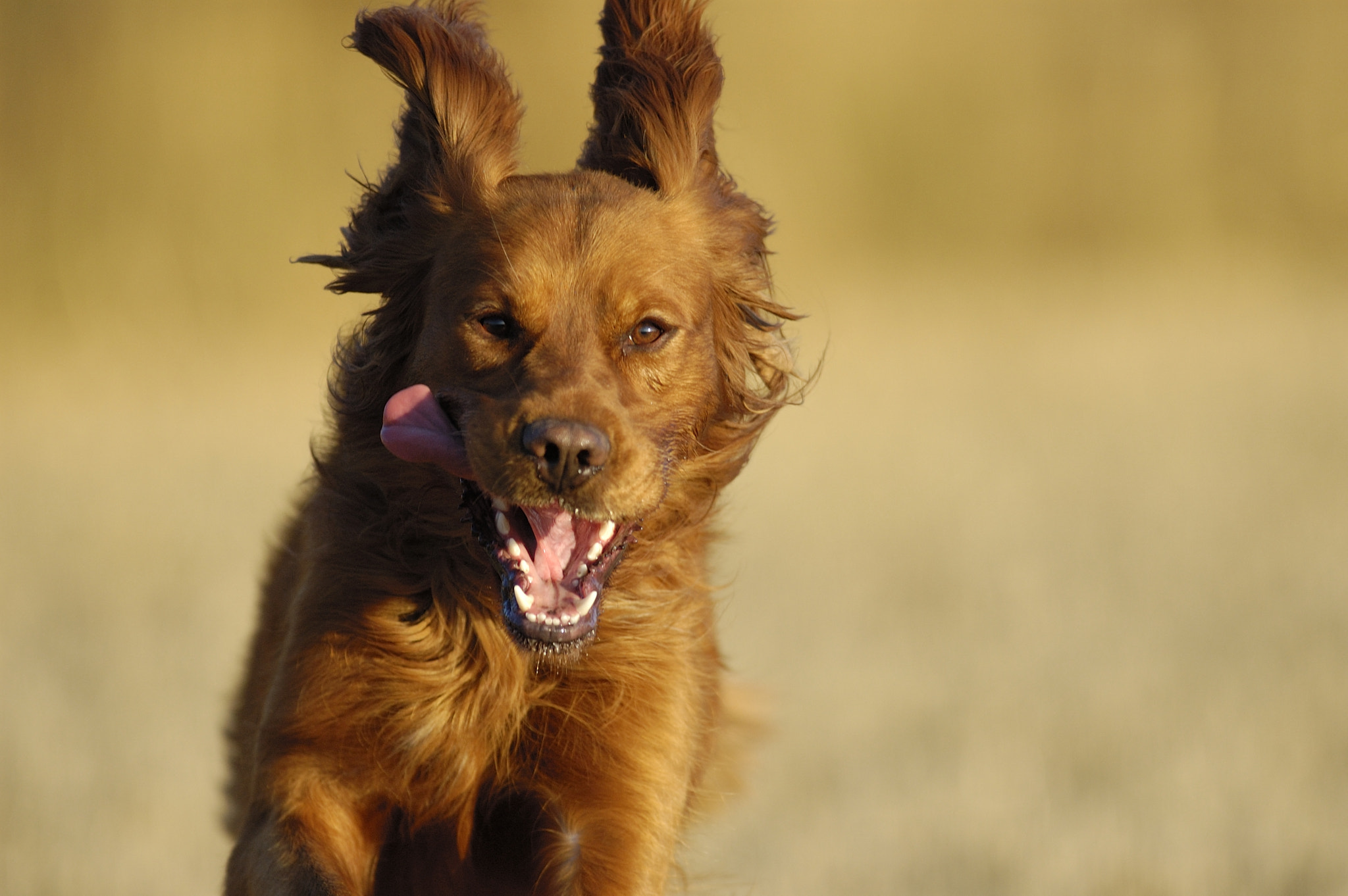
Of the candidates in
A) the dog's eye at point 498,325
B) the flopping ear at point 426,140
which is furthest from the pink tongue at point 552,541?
the flopping ear at point 426,140

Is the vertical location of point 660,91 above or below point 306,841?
above

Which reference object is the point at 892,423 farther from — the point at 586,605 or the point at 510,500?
the point at 510,500

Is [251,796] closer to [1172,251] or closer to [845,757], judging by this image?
[845,757]

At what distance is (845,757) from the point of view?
6.95 m

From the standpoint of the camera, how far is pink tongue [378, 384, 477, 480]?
3.57 m

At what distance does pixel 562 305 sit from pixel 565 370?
23 cm

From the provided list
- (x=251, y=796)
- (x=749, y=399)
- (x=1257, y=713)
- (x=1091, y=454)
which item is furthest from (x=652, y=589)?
(x=1091, y=454)

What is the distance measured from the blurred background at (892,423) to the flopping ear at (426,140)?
206 millimetres

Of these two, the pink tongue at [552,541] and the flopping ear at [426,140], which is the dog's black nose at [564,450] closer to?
the pink tongue at [552,541]

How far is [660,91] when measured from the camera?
4.23 m

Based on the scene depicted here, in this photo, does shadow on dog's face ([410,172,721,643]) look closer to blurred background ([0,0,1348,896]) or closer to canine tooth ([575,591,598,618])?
canine tooth ([575,591,598,618])

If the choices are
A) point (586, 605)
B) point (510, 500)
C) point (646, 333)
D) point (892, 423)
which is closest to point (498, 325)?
point (646, 333)

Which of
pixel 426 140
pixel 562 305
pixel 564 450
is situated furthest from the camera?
pixel 426 140

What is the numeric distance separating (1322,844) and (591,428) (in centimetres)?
392
